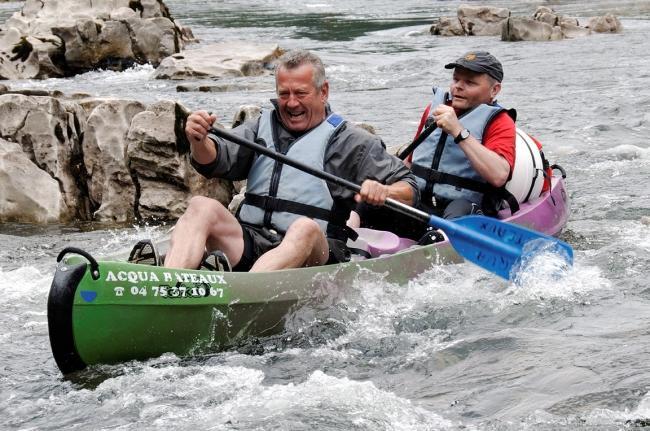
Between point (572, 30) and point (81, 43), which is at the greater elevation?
point (572, 30)

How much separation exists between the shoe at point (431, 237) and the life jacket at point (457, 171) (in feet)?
Result: 1.36

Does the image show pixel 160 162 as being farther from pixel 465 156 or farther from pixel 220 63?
pixel 220 63

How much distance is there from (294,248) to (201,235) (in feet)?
1.49

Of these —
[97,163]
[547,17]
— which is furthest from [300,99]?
[547,17]

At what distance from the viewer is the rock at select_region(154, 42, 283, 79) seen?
1492 cm

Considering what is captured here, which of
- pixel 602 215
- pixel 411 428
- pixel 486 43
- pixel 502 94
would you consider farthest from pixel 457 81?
pixel 486 43

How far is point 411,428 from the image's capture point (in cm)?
382

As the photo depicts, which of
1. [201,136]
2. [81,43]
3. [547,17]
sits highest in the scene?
[201,136]

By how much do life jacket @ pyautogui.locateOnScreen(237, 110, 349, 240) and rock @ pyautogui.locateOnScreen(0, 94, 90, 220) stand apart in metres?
3.13

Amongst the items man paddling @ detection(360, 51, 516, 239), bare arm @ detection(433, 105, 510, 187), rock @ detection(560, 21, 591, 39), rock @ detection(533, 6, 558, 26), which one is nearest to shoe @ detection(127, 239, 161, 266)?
Answer: man paddling @ detection(360, 51, 516, 239)

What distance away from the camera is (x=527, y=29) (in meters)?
18.1

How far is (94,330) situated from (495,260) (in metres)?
2.28

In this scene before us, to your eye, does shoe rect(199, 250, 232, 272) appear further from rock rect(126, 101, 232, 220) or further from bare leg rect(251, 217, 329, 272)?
rock rect(126, 101, 232, 220)

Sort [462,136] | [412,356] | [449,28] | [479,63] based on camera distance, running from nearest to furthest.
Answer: [412,356]
[462,136]
[479,63]
[449,28]
